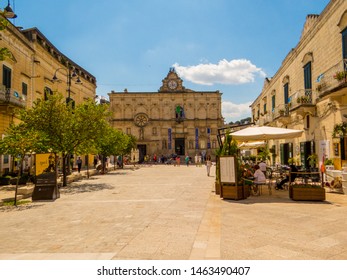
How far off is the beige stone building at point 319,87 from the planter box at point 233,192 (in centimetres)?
503

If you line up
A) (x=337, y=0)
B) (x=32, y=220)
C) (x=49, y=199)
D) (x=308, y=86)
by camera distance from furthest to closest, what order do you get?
(x=308, y=86) < (x=337, y=0) < (x=49, y=199) < (x=32, y=220)

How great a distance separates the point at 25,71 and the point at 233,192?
18831 mm

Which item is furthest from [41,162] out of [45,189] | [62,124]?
[45,189]

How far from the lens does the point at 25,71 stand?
67.1ft

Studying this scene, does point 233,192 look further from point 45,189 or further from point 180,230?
point 45,189

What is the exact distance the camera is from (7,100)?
53.0ft

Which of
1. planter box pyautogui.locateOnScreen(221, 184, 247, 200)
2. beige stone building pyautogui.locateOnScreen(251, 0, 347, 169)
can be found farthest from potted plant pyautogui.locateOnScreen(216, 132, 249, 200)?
beige stone building pyautogui.locateOnScreen(251, 0, 347, 169)

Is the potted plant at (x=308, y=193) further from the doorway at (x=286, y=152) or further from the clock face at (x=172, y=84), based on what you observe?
the clock face at (x=172, y=84)

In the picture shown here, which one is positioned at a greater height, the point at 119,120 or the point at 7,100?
the point at 119,120

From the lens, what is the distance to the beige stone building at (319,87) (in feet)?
37.7

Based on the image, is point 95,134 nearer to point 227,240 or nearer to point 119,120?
point 227,240

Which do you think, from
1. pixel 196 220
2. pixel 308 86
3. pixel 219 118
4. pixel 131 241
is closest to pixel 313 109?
pixel 308 86

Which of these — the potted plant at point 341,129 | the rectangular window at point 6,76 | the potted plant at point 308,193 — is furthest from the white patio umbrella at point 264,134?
the rectangular window at point 6,76

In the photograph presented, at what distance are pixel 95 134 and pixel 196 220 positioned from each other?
33.0ft
